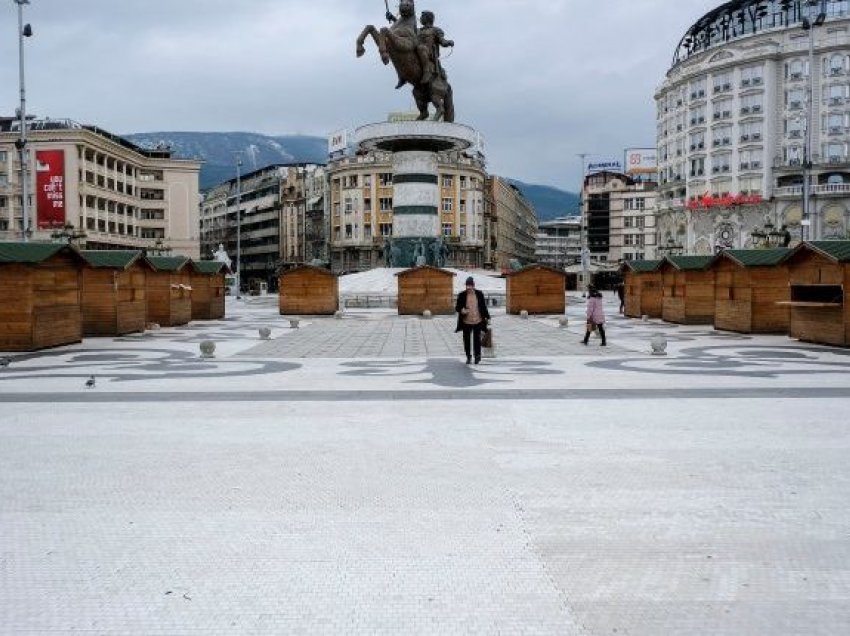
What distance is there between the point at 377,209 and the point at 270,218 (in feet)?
A: 120

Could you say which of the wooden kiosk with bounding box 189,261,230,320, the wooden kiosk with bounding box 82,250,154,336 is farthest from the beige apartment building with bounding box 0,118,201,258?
the wooden kiosk with bounding box 82,250,154,336

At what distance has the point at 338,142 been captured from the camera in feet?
431

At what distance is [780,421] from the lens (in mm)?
10969

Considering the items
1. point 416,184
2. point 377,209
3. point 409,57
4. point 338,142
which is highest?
point 338,142

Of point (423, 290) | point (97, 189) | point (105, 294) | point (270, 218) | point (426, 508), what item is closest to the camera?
point (426, 508)

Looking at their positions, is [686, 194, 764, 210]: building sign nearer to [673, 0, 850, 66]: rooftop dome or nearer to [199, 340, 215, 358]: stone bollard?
[673, 0, 850, 66]: rooftop dome

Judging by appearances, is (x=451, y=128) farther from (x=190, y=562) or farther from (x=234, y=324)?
(x=190, y=562)

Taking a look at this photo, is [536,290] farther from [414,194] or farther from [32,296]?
[32,296]

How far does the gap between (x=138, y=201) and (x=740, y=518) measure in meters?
104

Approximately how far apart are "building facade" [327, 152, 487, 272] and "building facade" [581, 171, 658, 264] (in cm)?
3573

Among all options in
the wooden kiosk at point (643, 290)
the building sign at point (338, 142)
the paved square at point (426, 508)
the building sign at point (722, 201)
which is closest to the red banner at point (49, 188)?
the building sign at point (338, 142)

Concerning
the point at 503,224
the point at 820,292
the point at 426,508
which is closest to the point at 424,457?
the point at 426,508

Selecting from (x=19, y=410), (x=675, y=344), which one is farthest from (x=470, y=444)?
(x=675, y=344)

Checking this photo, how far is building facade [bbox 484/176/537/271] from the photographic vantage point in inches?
4946
